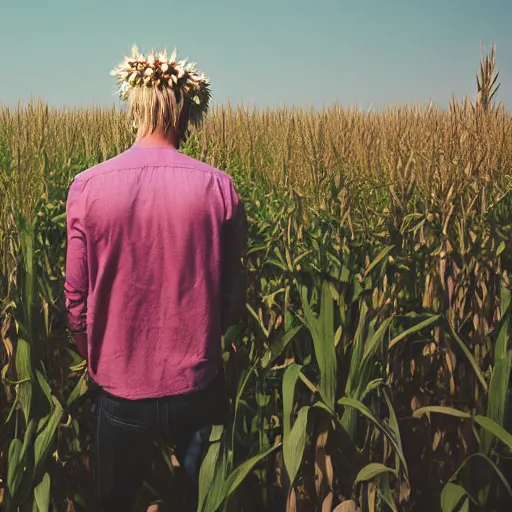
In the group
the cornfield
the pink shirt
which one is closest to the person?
the pink shirt

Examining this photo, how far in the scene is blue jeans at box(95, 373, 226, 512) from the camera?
177 cm

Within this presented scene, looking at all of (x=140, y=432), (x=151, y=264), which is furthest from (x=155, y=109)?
(x=140, y=432)

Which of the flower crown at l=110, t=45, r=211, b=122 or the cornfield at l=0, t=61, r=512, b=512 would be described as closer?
A: the flower crown at l=110, t=45, r=211, b=122

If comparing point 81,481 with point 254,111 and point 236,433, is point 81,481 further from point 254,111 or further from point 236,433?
point 254,111

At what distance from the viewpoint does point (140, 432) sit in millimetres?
1773

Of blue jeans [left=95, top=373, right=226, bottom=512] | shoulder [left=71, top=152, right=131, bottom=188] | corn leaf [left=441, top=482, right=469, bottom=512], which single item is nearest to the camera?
shoulder [left=71, top=152, right=131, bottom=188]

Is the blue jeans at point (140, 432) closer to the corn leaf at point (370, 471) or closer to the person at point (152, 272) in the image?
the person at point (152, 272)

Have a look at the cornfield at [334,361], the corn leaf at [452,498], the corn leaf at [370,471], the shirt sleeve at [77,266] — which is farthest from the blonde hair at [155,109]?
the corn leaf at [452,498]

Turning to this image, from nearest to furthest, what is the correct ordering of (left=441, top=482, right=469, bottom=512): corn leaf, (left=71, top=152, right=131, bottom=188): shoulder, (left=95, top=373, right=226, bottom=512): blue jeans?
(left=71, top=152, right=131, bottom=188): shoulder → (left=95, top=373, right=226, bottom=512): blue jeans → (left=441, top=482, right=469, bottom=512): corn leaf

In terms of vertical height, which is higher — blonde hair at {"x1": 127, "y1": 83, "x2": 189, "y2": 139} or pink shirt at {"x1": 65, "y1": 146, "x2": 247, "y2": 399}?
blonde hair at {"x1": 127, "y1": 83, "x2": 189, "y2": 139}

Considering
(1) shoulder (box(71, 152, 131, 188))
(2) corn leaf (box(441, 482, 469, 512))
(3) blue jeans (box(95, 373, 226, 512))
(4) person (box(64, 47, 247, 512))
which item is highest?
(1) shoulder (box(71, 152, 131, 188))

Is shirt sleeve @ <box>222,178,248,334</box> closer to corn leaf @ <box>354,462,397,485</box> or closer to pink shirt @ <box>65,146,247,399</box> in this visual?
pink shirt @ <box>65,146,247,399</box>

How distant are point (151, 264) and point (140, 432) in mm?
426

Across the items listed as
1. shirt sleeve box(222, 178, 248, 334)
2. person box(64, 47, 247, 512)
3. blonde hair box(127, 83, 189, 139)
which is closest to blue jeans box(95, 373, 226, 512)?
person box(64, 47, 247, 512)
